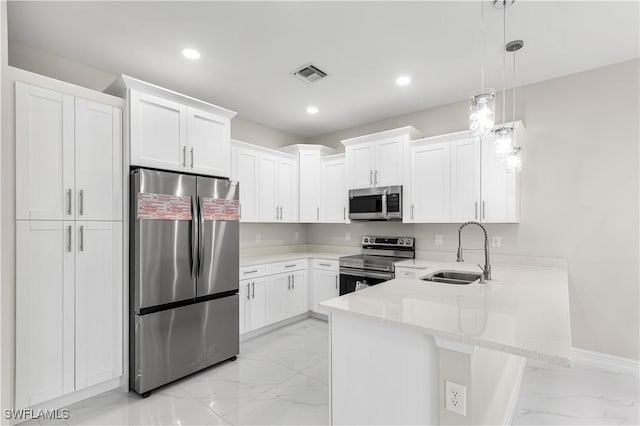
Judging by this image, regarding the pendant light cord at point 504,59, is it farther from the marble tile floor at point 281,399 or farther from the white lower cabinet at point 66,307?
the white lower cabinet at point 66,307

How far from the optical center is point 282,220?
4375 mm

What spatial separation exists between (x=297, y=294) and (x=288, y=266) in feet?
1.40

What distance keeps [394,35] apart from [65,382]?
3.57 m

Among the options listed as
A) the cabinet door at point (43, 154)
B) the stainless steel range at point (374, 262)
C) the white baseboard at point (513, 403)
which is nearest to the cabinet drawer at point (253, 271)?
the stainless steel range at point (374, 262)

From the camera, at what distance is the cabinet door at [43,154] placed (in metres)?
2.07

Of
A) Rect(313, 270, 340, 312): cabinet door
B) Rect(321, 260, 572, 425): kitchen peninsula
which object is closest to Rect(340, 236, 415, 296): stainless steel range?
Rect(313, 270, 340, 312): cabinet door

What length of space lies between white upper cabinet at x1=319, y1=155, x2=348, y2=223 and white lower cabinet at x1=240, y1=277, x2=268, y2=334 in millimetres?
1328

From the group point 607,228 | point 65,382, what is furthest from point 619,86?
point 65,382

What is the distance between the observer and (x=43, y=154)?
217cm

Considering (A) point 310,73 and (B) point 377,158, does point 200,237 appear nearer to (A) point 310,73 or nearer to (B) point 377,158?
(A) point 310,73

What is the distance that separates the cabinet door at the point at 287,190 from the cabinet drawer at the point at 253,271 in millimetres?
855

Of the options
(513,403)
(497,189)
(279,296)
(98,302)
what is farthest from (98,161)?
(497,189)

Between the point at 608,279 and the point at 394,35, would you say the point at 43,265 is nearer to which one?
the point at 394,35

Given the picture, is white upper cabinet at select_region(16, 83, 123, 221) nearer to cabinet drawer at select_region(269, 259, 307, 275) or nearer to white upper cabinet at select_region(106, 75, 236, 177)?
white upper cabinet at select_region(106, 75, 236, 177)
